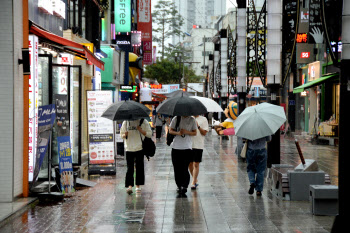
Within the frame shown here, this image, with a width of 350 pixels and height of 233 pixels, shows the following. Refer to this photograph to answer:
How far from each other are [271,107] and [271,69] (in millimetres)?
5589

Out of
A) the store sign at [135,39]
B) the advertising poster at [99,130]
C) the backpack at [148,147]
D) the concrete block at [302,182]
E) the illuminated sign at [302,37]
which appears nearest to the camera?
the concrete block at [302,182]

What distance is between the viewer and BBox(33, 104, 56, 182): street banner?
11.9 metres

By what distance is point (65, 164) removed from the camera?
1274cm

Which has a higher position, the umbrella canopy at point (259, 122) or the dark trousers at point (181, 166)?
the umbrella canopy at point (259, 122)

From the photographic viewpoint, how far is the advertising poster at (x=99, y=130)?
1684 cm

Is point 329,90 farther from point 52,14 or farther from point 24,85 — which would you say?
point 24,85

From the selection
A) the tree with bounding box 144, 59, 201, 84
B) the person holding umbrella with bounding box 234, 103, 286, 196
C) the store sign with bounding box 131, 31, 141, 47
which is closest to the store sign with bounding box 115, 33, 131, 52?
the store sign with bounding box 131, 31, 141, 47

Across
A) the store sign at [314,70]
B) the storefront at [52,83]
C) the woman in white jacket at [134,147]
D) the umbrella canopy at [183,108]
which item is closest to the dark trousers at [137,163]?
the woman in white jacket at [134,147]

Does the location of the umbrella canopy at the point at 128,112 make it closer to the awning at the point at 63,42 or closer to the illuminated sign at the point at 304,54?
the awning at the point at 63,42

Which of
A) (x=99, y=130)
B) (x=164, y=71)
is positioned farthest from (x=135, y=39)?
(x=164, y=71)

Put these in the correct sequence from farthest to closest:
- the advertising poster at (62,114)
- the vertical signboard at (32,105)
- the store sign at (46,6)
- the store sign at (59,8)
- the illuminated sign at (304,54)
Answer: the illuminated sign at (304,54) < the store sign at (59,8) < the store sign at (46,6) < the advertising poster at (62,114) < the vertical signboard at (32,105)

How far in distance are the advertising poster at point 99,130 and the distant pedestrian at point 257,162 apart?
18.6ft

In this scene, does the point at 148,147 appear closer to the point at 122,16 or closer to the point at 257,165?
the point at 257,165

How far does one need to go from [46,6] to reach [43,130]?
4533mm
